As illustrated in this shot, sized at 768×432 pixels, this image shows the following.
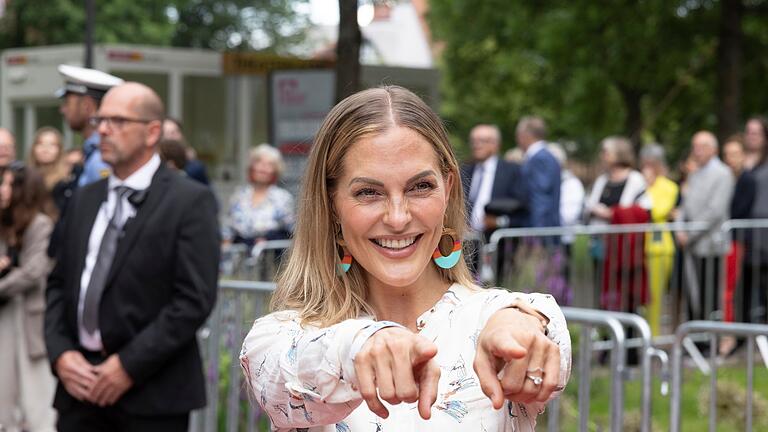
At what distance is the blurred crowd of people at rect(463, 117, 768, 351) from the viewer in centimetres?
1115

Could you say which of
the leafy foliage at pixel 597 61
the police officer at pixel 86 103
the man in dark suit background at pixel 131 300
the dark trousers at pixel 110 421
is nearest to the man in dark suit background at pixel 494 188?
the police officer at pixel 86 103

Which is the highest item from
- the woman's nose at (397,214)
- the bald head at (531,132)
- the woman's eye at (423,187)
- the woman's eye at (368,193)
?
the bald head at (531,132)

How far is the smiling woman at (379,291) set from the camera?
2.15 metres

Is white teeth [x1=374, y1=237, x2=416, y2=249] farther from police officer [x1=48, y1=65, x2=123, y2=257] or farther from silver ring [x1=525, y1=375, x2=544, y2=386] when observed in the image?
police officer [x1=48, y1=65, x2=123, y2=257]

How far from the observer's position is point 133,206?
5.18m

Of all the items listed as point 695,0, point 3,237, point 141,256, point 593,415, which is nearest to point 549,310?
point 141,256

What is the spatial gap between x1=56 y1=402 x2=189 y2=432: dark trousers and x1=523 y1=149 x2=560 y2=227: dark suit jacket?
653cm

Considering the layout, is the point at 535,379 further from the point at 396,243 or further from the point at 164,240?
the point at 164,240

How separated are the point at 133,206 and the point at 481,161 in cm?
673

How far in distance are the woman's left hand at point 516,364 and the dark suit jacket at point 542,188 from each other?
9.43 metres

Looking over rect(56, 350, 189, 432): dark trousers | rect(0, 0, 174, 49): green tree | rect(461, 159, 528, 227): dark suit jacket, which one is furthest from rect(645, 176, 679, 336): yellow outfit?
rect(0, 0, 174, 49): green tree

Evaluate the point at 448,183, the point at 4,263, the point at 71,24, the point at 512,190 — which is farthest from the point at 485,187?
the point at 71,24

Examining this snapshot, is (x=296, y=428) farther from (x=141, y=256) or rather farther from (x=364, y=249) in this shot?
(x=141, y=256)

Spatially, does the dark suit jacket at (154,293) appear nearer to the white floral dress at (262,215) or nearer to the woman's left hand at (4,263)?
the woman's left hand at (4,263)
